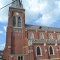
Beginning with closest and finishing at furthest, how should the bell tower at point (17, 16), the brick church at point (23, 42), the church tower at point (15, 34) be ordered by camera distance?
the brick church at point (23, 42) → the church tower at point (15, 34) → the bell tower at point (17, 16)

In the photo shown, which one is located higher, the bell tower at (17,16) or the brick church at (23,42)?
the bell tower at (17,16)

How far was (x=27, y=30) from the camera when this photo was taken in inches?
1716

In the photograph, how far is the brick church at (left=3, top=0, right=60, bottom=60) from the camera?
3592 cm

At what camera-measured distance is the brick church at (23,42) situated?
3592 centimetres

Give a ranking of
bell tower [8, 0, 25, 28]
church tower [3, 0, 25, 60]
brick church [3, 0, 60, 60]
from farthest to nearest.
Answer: bell tower [8, 0, 25, 28] < church tower [3, 0, 25, 60] < brick church [3, 0, 60, 60]

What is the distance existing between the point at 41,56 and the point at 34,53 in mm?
2353

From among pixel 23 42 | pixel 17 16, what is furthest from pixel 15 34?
pixel 17 16

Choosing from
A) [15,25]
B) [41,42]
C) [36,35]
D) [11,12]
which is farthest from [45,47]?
[11,12]

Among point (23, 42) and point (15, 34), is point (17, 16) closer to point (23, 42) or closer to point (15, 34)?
point (15, 34)

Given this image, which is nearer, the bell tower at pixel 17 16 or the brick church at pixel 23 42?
the brick church at pixel 23 42

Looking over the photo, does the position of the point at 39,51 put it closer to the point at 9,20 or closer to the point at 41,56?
the point at 41,56

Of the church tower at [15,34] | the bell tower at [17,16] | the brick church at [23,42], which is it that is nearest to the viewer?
the brick church at [23,42]

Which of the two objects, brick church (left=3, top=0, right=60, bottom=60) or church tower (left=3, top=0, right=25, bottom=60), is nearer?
brick church (left=3, top=0, right=60, bottom=60)

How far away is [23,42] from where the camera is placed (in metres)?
39.7
